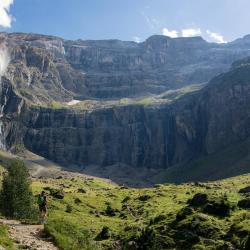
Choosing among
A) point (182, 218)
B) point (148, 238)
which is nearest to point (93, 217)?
point (182, 218)

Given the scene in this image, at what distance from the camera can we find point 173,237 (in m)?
81.1

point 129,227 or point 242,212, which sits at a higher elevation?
point 242,212

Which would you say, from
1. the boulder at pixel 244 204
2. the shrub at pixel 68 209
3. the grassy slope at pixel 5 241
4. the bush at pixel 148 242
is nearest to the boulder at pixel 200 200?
the boulder at pixel 244 204

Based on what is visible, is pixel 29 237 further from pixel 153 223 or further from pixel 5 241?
pixel 153 223

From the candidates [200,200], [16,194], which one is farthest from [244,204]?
[16,194]

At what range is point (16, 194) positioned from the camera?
80.4 m

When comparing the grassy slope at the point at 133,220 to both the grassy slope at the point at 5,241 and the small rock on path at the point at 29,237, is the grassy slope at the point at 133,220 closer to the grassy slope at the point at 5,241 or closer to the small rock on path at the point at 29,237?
the small rock on path at the point at 29,237

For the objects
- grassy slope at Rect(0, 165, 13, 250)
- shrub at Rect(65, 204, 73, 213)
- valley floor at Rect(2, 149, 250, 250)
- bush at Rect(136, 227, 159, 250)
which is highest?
grassy slope at Rect(0, 165, 13, 250)

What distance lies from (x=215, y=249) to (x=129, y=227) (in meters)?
38.4

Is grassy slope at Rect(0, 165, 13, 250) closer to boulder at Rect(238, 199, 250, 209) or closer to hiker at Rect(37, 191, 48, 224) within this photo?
hiker at Rect(37, 191, 48, 224)

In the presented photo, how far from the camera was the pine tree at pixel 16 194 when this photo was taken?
7712cm

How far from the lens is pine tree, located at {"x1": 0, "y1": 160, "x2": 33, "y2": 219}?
77.1m

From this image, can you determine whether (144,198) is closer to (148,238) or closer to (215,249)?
(215,249)

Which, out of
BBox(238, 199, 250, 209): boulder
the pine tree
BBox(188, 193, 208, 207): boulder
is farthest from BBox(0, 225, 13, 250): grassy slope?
BBox(188, 193, 208, 207): boulder
